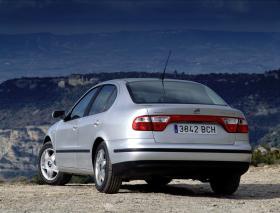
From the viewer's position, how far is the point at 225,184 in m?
11.2

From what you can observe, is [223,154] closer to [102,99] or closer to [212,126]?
[212,126]

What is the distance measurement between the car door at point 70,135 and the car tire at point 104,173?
746 millimetres

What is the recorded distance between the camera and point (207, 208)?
9.22 metres

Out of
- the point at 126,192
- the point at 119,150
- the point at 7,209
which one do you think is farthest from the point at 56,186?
the point at 7,209

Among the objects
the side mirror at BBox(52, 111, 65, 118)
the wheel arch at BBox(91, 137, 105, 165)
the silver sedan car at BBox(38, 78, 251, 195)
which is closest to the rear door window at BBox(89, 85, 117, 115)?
the silver sedan car at BBox(38, 78, 251, 195)

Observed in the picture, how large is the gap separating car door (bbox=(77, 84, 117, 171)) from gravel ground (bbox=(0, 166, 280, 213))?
0.46 metres

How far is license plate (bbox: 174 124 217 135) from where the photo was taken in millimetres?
10094

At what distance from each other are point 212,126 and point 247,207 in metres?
1.23

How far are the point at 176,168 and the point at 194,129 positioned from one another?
0.53 metres

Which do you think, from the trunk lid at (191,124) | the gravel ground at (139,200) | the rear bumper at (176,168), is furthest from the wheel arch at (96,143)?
the trunk lid at (191,124)

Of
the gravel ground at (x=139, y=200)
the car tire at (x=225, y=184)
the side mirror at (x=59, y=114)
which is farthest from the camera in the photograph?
the side mirror at (x=59, y=114)

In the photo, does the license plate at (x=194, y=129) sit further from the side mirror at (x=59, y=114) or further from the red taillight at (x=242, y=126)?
the side mirror at (x=59, y=114)

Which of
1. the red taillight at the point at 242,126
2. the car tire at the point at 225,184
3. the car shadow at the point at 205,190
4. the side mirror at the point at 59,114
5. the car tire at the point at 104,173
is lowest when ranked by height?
the car shadow at the point at 205,190

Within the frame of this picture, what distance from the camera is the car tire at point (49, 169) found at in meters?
12.9
